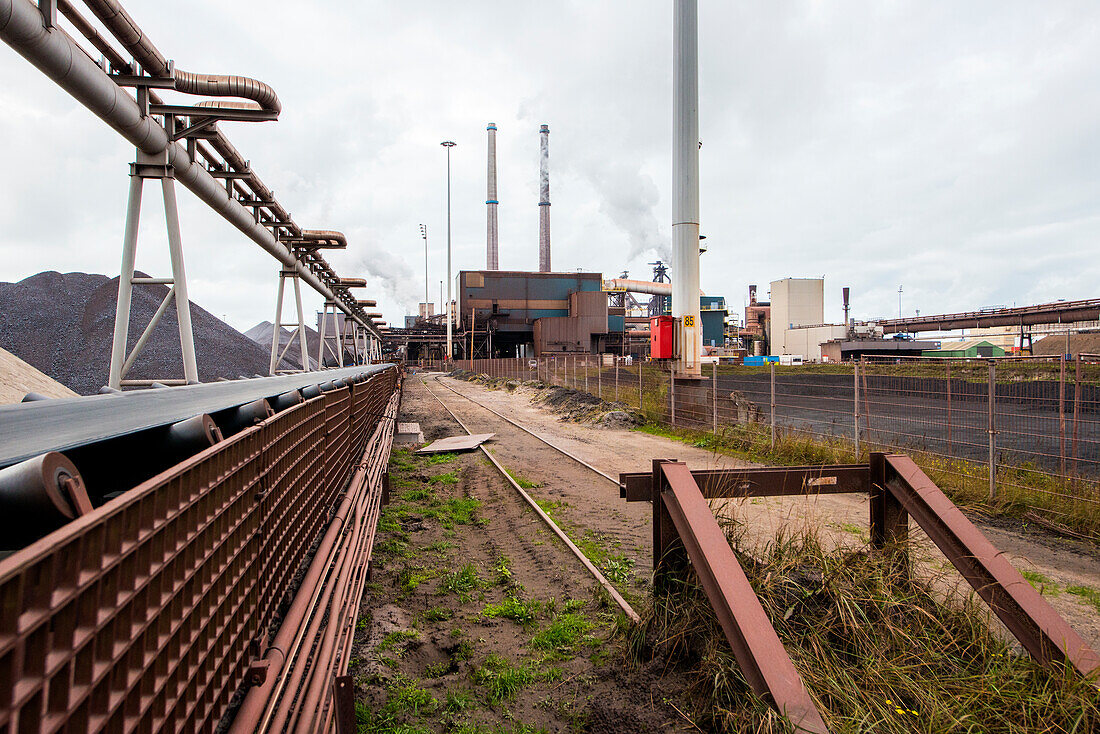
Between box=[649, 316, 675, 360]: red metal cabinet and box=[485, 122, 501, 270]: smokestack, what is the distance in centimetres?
6488

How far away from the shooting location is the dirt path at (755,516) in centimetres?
505

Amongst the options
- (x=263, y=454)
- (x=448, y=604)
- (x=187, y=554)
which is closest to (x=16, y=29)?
(x=263, y=454)

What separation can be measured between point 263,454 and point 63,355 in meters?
15.1

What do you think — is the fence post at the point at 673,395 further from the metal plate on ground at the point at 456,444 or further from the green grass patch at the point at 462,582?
the green grass patch at the point at 462,582

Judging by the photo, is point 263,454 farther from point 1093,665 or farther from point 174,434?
point 1093,665

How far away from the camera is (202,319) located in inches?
899

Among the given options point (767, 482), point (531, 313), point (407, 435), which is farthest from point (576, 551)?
point (531, 313)

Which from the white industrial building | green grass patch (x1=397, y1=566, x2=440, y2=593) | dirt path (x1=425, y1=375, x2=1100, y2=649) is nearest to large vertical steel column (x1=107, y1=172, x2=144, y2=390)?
green grass patch (x1=397, y1=566, x2=440, y2=593)

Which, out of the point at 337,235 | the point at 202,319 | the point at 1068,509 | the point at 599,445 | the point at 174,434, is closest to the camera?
the point at 174,434

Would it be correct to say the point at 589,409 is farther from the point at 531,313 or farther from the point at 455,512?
the point at 531,313

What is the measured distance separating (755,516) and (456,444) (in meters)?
7.72

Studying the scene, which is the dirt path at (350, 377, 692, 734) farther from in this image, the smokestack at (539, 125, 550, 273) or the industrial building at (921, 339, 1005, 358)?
the smokestack at (539, 125, 550, 273)

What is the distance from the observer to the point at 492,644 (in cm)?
422

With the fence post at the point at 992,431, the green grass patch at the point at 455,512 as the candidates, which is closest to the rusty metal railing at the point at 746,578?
the green grass patch at the point at 455,512
